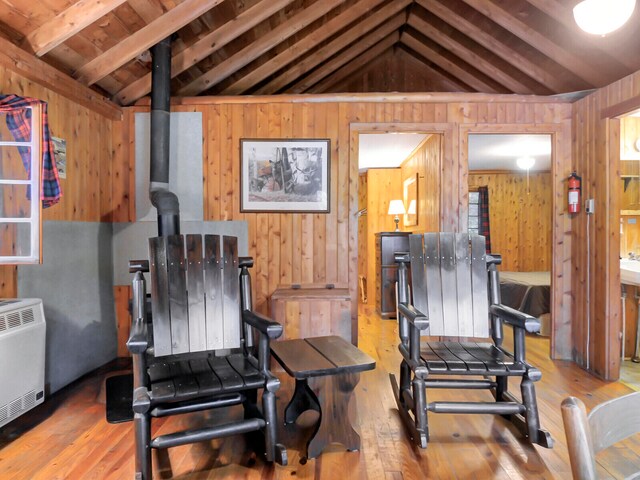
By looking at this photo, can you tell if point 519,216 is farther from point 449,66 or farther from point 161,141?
point 161,141

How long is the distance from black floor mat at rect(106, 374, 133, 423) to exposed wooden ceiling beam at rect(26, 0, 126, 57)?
236cm

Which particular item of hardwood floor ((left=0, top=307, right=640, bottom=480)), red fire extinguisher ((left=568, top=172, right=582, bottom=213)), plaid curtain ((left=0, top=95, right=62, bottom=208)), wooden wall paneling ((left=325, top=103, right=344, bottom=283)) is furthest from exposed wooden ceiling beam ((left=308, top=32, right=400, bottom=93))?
hardwood floor ((left=0, top=307, right=640, bottom=480))

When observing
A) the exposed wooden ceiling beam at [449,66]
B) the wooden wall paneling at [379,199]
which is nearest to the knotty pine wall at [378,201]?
the wooden wall paneling at [379,199]

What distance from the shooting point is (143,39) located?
2.85 m

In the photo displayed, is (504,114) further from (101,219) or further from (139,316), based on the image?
(101,219)

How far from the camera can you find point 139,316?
1.92 meters

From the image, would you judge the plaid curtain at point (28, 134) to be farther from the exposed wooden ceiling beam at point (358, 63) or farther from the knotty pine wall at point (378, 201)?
the knotty pine wall at point (378, 201)

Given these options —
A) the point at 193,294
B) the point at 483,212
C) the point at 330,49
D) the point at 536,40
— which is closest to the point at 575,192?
the point at 536,40

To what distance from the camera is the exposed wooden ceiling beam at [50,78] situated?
7.89 ft

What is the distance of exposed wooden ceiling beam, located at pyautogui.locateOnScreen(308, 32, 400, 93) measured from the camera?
4445 mm

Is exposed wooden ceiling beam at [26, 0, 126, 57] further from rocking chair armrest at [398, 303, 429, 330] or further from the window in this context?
rocking chair armrest at [398, 303, 429, 330]

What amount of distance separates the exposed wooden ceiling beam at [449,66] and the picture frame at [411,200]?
1.72 m

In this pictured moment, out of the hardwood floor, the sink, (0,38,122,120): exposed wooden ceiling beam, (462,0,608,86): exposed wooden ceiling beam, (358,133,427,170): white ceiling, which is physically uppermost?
(462,0,608,86): exposed wooden ceiling beam

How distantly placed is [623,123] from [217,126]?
3724 mm
